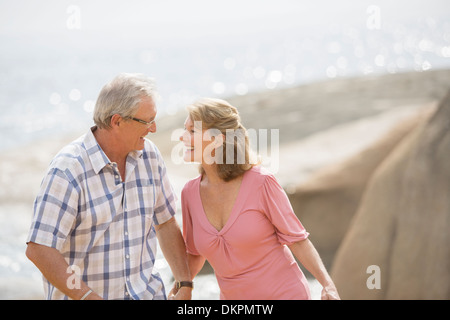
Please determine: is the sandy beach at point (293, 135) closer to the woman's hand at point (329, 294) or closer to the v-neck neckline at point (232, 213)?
the v-neck neckline at point (232, 213)

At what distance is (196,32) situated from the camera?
42312 mm

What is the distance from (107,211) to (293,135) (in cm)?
906

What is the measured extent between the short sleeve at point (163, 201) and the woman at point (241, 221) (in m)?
Result: 0.19

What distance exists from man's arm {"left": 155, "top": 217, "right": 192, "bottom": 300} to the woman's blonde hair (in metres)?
0.36

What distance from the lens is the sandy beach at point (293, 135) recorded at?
8.33 m

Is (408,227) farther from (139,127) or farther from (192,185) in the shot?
(139,127)

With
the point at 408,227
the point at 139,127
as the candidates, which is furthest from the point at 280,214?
the point at 408,227

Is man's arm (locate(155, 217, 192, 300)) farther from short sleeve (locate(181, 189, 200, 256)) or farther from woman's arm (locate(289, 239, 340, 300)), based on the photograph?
woman's arm (locate(289, 239, 340, 300))

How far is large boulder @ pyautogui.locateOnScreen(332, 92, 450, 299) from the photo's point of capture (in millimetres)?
4141

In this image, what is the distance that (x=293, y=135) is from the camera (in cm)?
1113

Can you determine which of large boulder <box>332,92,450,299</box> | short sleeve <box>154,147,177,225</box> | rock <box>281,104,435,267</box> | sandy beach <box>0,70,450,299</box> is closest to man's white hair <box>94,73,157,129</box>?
short sleeve <box>154,147,177,225</box>

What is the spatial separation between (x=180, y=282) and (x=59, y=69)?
3326 cm

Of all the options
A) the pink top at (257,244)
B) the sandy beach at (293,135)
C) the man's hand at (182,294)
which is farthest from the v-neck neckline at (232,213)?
the sandy beach at (293,135)

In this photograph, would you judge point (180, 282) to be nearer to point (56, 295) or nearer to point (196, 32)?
point (56, 295)
